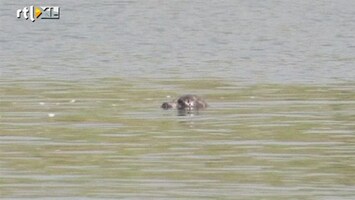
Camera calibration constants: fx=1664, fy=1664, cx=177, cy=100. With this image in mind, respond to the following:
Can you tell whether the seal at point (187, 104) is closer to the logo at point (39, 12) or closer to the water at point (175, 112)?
the water at point (175, 112)

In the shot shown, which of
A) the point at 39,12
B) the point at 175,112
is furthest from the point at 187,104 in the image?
the point at 39,12

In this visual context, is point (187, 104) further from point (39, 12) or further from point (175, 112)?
point (39, 12)

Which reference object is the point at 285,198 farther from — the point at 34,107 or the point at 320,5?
the point at 320,5

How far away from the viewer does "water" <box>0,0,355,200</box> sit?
18609 mm

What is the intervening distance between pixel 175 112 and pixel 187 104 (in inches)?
17.8

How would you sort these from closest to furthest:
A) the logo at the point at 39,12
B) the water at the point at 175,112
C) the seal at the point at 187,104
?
the water at the point at 175,112
the seal at the point at 187,104
the logo at the point at 39,12

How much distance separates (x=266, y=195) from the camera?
57.1ft

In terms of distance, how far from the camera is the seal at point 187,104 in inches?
1038

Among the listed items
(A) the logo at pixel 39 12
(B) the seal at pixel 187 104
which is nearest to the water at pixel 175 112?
(B) the seal at pixel 187 104

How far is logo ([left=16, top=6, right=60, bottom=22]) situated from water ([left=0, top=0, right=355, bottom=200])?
375 millimetres

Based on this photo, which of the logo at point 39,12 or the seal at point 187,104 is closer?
the seal at point 187,104

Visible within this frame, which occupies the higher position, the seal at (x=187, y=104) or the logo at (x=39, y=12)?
the seal at (x=187, y=104)

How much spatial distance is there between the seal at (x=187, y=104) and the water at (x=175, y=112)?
22 cm

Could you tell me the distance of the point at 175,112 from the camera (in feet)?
85.6
